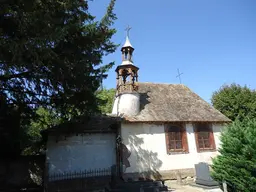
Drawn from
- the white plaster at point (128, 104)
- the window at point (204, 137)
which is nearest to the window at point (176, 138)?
the window at point (204, 137)

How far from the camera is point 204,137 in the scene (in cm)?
1452

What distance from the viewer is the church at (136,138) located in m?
11.8

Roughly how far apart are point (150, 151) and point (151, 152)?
10cm

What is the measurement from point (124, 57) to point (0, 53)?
421 inches

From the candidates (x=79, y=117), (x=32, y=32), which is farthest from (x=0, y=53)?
(x=79, y=117)

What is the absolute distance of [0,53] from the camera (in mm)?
5504

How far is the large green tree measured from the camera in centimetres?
590

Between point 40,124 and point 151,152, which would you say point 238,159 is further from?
point 40,124

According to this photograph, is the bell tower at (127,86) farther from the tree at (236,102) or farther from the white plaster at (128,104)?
the tree at (236,102)

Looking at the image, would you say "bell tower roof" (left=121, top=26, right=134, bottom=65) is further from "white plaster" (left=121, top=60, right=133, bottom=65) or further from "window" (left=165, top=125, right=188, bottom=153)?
"window" (left=165, top=125, right=188, bottom=153)

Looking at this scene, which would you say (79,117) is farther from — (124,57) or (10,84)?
(124,57)

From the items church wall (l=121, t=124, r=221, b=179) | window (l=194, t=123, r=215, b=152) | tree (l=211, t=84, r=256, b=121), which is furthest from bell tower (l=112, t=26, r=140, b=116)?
tree (l=211, t=84, r=256, b=121)

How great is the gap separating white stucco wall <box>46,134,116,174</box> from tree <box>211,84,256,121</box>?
1415cm

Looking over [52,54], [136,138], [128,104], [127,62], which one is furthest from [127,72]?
[52,54]
